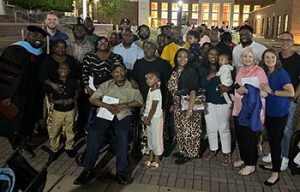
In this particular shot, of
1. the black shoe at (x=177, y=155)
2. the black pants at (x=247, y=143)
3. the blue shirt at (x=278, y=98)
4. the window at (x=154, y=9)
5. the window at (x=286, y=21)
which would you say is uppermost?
the window at (x=154, y=9)

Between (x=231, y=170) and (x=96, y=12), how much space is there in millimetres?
49581

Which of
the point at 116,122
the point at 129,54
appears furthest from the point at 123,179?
the point at 129,54

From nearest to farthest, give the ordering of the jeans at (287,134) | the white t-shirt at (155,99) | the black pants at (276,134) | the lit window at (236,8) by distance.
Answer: the black pants at (276,134) < the jeans at (287,134) < the white t-shirt at (155,99) < the lit window at (236,8)

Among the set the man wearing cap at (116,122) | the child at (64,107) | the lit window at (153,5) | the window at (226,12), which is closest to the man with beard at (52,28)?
the child at (64,107)

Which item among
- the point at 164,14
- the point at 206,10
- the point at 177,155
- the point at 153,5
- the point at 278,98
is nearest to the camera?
the point at 278,98

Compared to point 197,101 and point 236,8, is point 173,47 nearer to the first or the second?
point 197,101

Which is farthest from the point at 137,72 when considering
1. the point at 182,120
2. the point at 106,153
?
the point at 106,153

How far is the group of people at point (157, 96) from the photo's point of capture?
4.81 m

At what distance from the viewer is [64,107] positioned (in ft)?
18.4

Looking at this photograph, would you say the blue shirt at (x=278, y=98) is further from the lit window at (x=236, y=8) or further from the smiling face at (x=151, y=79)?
the lit window at (x=236, y=8)

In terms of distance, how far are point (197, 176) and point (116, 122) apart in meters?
1.37

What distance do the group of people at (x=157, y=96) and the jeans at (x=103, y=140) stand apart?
13 mm

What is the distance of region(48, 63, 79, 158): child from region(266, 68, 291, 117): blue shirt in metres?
2.91

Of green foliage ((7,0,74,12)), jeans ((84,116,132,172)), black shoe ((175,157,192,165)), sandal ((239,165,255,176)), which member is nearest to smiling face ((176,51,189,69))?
jeans ((84,116,132,172))
